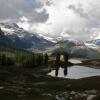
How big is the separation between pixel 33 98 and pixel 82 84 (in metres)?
29.8

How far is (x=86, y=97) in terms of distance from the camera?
246ft

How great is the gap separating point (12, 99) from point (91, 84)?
1359 inches

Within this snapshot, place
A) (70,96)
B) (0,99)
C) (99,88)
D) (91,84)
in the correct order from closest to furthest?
(0,99), (70,96), (99,88), (91,84)

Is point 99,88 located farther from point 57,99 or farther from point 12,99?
point 12,99

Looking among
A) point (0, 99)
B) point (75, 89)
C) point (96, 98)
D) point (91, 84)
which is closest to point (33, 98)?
point (0, 99)

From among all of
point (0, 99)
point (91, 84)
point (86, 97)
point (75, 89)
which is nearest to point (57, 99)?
point (86, 97)

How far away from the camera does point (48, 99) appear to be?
73.3 metres

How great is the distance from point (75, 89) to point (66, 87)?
6303 millimetres

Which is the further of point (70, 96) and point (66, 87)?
point (66, 87)

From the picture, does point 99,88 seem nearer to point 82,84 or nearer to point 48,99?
→ point 82,84

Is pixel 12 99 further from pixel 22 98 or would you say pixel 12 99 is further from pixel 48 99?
pixel 48 99

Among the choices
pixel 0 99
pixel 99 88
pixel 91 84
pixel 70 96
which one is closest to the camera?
pixel 0 99

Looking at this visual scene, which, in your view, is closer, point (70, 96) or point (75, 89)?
point (70, 96)

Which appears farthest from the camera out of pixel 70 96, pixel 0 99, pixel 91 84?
pixel 91 84
